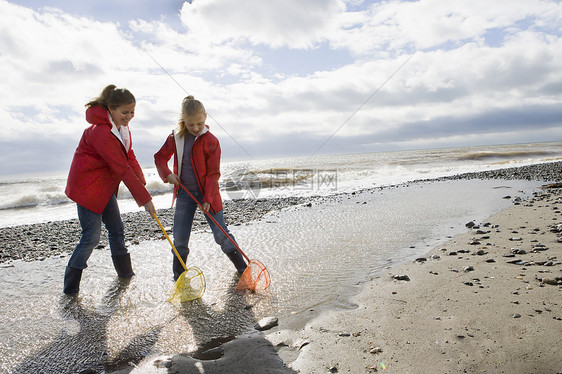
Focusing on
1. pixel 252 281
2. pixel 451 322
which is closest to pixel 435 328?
pixel 451 322

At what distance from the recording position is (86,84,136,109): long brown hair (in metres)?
3.75

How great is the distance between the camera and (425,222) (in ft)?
21.8

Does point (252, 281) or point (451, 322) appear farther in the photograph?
point (252, 281)

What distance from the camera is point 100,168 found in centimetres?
389

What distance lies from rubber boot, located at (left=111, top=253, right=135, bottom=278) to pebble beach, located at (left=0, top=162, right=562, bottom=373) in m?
2.21

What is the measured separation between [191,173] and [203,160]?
220 mm

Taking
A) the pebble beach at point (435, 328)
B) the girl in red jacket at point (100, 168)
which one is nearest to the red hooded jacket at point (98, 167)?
the girl in red jacket at point (100, 168)

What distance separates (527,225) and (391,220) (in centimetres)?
224

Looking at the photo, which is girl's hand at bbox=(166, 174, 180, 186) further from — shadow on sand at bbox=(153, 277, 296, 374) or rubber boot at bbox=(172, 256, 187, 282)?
shadow on sand at bbox=(153, 277, 296, 374)

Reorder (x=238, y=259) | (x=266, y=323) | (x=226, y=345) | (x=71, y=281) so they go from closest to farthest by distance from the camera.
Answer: (x=226, y=345), (x=266, y=323), (x=71, y=281), (x=238, y=259)

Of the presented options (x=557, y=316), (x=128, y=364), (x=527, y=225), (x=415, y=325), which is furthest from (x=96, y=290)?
(x=527, y=225)

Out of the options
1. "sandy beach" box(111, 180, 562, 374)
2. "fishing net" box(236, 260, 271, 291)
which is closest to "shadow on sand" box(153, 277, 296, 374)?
"sandy beach" box(111, 180, 562, 374)

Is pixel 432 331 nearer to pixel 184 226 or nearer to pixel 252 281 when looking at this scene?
pixel 252 281

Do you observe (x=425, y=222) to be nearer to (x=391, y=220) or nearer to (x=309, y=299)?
(x=391, y=220)
